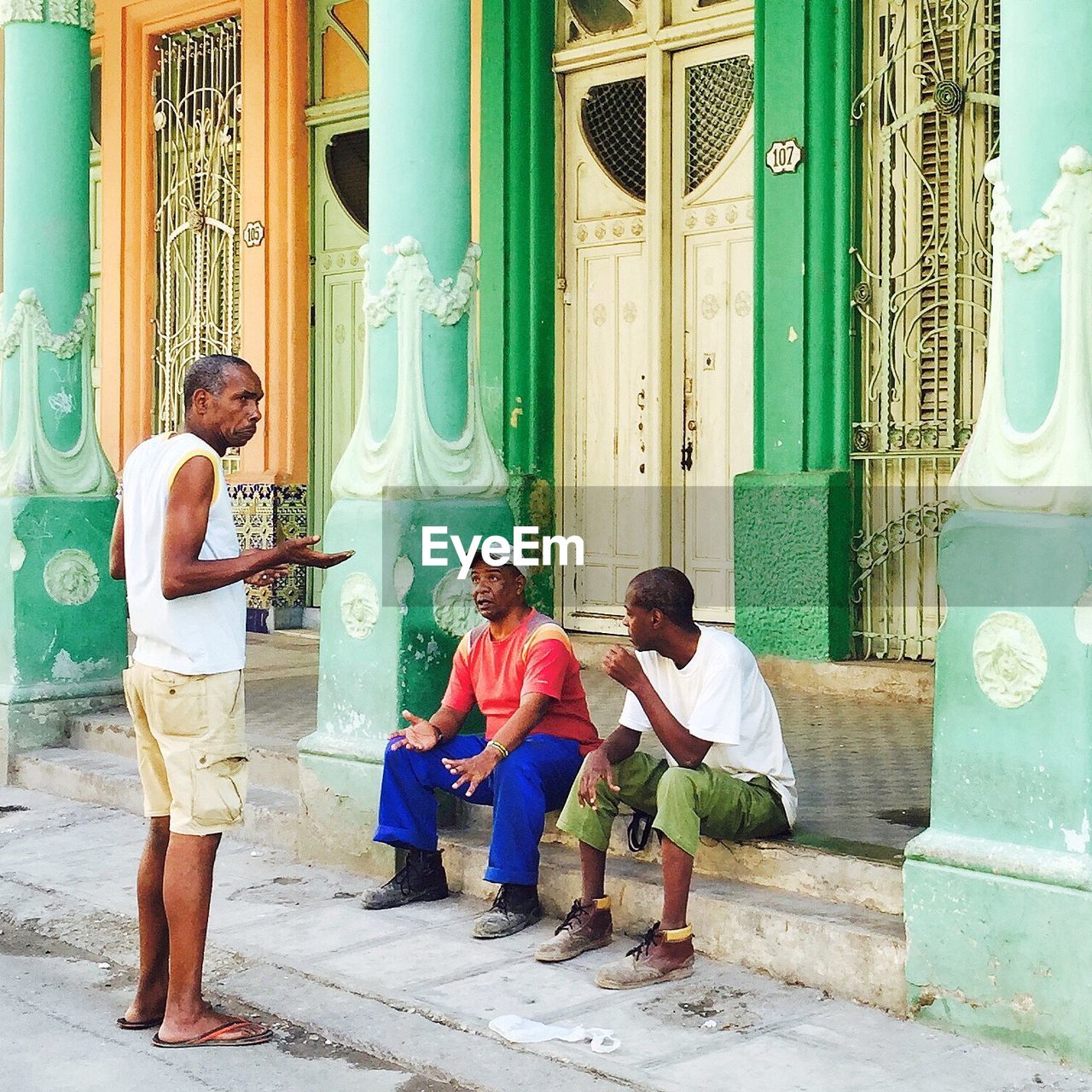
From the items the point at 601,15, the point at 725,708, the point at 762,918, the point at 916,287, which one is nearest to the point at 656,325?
the point at 916,287

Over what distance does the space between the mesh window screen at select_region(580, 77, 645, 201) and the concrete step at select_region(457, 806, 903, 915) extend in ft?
15.0

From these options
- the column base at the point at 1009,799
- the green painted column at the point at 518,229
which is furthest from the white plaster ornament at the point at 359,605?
the green painted column at the point at 518,229

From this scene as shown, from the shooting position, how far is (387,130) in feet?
19.3

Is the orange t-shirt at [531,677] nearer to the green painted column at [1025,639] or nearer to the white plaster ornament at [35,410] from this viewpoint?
the green painted column at [1025,639]

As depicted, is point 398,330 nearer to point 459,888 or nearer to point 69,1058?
point 459,888

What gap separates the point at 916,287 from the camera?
24.5 ft

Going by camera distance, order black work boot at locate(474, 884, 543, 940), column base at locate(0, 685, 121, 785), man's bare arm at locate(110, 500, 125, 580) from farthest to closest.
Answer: column base at locate(0, 685, 121, 785)
black work boot at locate(474, 884, 543, 940)
man's bare arm at locate(110, 500, 125, 580)

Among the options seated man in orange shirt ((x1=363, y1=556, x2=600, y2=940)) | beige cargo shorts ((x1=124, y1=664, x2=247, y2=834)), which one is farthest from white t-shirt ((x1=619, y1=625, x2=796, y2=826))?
→ beige cargo shorts ((x1=124, y1=664, x2=247, y2=834))

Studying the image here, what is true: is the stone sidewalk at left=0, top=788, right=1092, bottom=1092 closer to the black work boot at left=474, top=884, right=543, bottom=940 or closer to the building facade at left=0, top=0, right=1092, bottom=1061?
the black work boot at left=474, top=884, right=543, bottom=940

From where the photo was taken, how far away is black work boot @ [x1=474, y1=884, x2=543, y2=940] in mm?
5031

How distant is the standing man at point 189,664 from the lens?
13.7 feet

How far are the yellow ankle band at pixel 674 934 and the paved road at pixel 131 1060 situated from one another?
88 centimetres

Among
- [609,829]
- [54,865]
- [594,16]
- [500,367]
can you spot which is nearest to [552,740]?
[609,829]

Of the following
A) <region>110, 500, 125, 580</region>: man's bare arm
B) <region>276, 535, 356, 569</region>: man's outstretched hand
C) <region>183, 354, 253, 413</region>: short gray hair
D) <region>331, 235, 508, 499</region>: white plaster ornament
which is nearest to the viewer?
<region>276, 535, 356, 569</region>: man's outstretched hand
